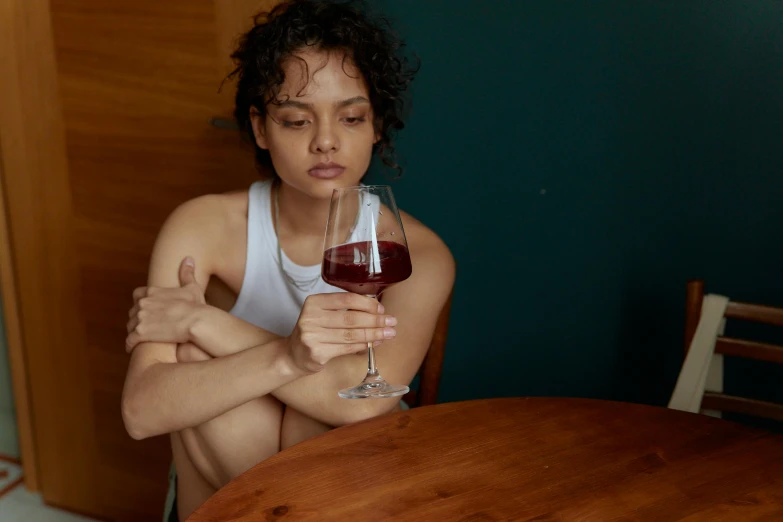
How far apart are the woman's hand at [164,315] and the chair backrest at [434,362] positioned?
0.50 metres

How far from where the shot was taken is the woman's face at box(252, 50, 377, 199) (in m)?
1.44

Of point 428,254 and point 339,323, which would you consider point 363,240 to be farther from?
point 428,254

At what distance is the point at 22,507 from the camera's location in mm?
2570

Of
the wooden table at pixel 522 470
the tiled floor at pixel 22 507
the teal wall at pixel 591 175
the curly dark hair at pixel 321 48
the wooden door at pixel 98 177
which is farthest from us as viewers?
the tiled floor at pixel 22 507

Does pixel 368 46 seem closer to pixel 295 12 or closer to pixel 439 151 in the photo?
pixel 295 12

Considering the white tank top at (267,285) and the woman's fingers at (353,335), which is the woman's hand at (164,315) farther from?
the woman's fingers at (353,335)

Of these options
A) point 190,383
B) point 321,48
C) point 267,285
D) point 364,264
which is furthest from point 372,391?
point 321,48

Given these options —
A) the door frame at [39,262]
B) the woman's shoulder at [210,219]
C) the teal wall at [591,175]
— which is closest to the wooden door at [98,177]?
the door frame at [39,262]

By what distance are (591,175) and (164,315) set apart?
3.70 feet

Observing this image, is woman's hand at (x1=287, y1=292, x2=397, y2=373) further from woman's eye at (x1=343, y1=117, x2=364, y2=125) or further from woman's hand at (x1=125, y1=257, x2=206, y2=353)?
woman's eye at (x1=343, y1=117, x2=364, y2=125)

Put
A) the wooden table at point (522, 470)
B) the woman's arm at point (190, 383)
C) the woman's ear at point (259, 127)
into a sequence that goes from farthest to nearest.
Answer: the woman's ear at point (259, 127) < the woman's arm at point (190, 383) < the wooden table at point (522, 470)

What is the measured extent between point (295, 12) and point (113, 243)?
3.42 feet

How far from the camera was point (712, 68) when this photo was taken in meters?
1.81

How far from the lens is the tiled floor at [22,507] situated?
2.51 m
